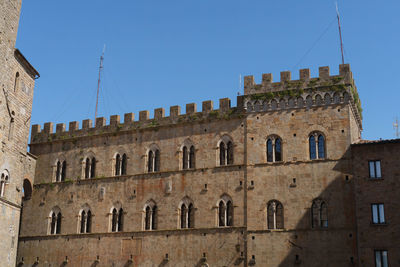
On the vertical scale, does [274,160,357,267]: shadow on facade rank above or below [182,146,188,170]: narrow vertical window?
below

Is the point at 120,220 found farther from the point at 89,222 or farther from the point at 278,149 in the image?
the point at 278,149

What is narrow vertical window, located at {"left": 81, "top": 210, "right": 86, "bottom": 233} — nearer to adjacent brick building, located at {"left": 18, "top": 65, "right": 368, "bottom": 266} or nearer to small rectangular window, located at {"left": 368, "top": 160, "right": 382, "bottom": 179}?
adjacent brick building, located at {"left": 18, "top": 65, "right": 368, "bottom": 266}

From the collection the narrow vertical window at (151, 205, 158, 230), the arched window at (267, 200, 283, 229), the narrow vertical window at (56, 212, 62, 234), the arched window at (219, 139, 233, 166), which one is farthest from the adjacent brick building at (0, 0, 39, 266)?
the arched window at (267, 200, 283, 229)

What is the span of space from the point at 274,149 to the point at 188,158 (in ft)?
17.1

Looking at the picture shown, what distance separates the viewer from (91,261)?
105ft

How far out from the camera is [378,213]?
26359mm

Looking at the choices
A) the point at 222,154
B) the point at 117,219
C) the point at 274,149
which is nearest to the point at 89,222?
the point at 117,219

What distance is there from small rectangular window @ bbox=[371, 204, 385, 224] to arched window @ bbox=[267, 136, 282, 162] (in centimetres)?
566

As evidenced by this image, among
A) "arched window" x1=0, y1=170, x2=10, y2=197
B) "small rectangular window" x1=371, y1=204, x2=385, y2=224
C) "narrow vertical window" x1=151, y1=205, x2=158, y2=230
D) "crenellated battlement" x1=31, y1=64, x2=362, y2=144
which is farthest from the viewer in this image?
"narrow vertical window" x1=151, y1=205, x2=158, y2=230

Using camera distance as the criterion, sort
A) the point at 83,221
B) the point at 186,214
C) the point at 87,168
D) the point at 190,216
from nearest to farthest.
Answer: the point at 190,216
the point at 186,214
the point at 83,221
the point at 87,168

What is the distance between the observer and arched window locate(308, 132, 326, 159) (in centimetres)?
2865

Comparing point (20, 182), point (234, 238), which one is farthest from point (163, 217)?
point (20, 182)

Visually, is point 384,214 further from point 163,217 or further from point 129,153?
point 129,153

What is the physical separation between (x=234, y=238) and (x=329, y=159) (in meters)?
6.63
